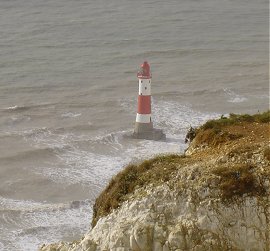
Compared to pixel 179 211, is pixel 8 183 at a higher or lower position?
lower

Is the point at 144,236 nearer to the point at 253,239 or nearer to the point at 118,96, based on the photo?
the point at 253,239

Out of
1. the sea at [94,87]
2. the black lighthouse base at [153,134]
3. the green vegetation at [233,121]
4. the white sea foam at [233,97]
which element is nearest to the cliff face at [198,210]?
the green vegetation at [233,121]

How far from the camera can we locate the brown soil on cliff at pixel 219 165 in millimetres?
9570

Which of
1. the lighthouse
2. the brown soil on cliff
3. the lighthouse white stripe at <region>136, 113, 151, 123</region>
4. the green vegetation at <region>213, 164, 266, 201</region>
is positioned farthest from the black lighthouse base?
the green vegetation at <region>213, 164, 266, 201</region>

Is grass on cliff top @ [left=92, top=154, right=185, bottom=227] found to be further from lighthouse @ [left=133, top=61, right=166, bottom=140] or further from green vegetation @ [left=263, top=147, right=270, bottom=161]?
lighthouse @ [left=133, top=61, right=166, bottom=140]

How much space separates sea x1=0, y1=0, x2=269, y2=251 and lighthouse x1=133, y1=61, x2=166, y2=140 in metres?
0.37

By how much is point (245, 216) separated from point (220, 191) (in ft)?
1.48

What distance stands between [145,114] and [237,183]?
51.7 feet

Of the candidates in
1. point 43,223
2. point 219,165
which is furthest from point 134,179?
point 43,223

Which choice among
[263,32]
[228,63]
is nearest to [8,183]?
[228,63]

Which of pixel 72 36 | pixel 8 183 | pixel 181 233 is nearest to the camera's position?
pixel 181 233

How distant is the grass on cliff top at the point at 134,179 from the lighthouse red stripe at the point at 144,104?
13579 mm

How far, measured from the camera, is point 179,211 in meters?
9.48

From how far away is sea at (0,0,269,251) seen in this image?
2120 centimetres
